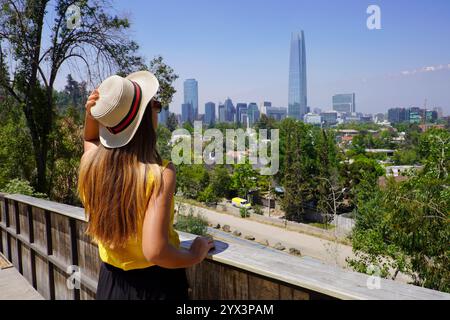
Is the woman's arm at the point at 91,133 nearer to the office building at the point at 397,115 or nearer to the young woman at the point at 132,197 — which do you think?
the young woman at the point at 132,197

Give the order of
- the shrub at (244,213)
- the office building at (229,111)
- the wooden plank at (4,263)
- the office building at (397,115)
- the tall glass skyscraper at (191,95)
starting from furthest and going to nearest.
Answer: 1. the tall glass skyscraper at (191,95)
2. the office building at (397,115)
3. the office building at (229,111)
4. the shrub at (244,213)
5. the wooden plank at (4,263)

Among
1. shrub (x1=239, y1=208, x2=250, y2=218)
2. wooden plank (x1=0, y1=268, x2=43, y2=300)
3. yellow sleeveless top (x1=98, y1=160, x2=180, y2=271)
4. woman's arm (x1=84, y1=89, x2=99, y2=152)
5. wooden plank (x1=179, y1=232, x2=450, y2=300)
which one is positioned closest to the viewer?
wooden plank (x1=179, y1=232, x2=450, y2=300)

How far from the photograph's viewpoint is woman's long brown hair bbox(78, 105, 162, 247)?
125cm

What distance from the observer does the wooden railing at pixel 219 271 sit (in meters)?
1.19

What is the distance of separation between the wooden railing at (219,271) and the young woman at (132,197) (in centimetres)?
19

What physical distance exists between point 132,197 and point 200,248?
13.6 inches

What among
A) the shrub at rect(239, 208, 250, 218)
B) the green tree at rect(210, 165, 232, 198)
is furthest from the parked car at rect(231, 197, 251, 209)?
the green tree at rect(210, 165, 232, 198)

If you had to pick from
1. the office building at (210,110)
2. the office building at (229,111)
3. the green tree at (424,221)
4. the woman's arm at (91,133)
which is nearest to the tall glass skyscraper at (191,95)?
the office building at (210,110)

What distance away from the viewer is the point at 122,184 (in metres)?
1.28

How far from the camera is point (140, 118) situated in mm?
1293

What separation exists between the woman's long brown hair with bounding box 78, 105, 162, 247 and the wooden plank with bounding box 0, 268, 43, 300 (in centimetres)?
225

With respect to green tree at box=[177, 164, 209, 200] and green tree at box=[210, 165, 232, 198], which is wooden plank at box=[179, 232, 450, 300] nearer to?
green tree at box=[177, 164, 209, 200]

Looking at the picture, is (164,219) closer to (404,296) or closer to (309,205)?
(404,296)
